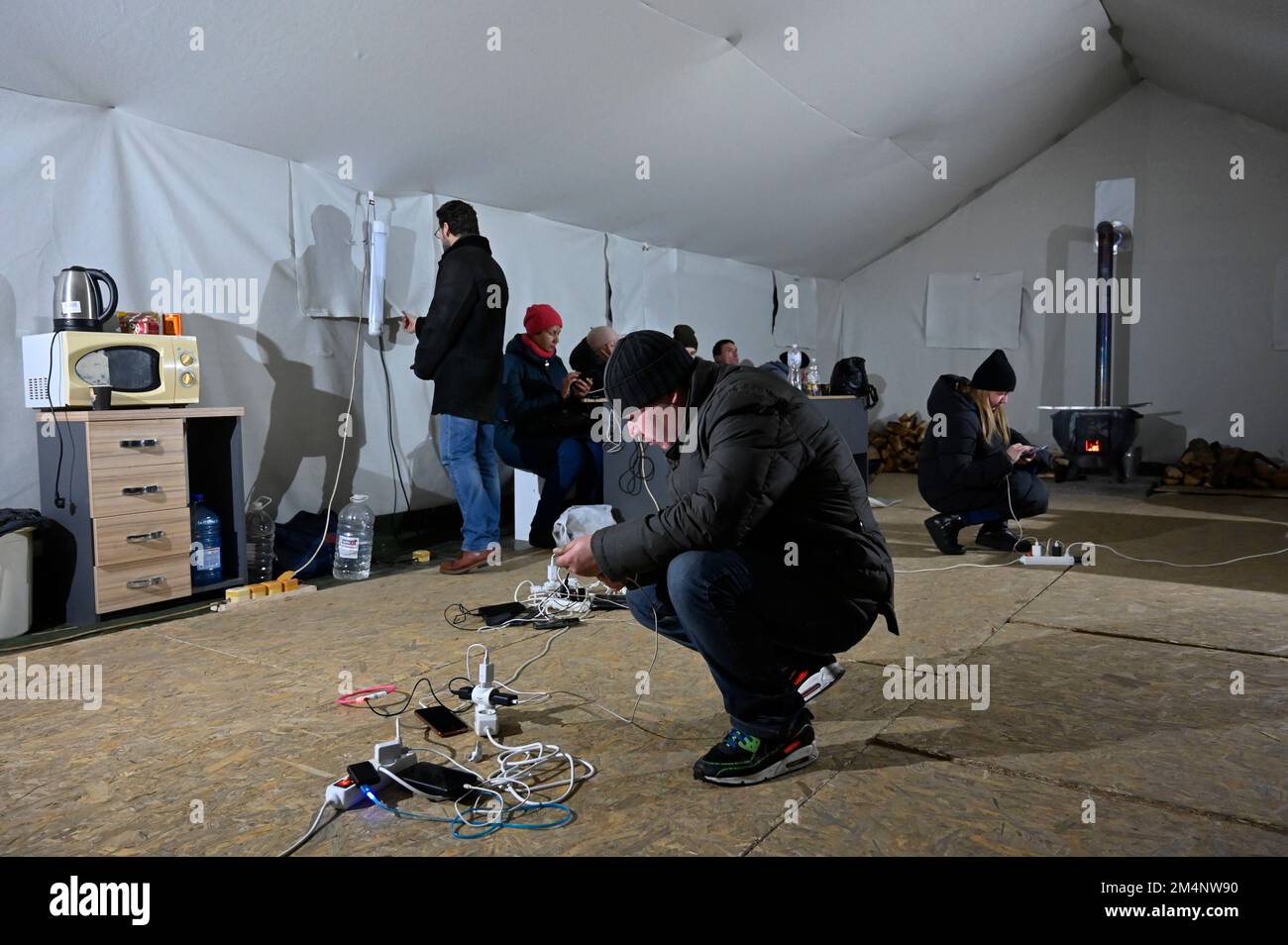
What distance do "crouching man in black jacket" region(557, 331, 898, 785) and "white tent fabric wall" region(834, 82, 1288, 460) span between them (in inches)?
296

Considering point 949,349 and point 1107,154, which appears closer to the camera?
point 1107,154

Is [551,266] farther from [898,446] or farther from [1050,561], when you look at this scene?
[898,446]

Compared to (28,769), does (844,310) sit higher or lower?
higher

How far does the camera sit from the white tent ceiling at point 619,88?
3469 millimetres

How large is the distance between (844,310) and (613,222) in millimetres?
4312

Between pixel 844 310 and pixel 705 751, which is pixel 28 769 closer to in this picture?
pixel 705 751

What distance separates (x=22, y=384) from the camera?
132 inches

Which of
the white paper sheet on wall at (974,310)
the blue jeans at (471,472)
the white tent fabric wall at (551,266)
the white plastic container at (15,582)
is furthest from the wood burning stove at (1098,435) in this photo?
the white plastic container at (15,582)

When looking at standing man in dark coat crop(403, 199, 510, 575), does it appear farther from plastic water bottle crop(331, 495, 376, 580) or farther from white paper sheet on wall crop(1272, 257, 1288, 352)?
white paper sheet on wall crop(1272, 257, 1288, 352)

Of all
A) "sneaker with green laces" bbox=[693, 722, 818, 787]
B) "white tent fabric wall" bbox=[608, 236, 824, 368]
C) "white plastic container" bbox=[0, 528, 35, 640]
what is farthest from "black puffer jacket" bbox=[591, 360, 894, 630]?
"white tent fabric wall" bbox=[608, 236, 824, 368]

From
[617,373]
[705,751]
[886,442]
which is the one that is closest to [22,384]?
[617,373]

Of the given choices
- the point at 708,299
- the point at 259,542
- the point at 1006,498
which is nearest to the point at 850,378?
the point at 708,299

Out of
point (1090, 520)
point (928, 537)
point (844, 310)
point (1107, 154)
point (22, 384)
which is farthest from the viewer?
point (844, 310)

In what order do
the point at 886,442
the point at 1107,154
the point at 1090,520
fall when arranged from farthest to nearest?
1. the point at 886,442
2. the point at 1107,154
3. the point at 1090,520
